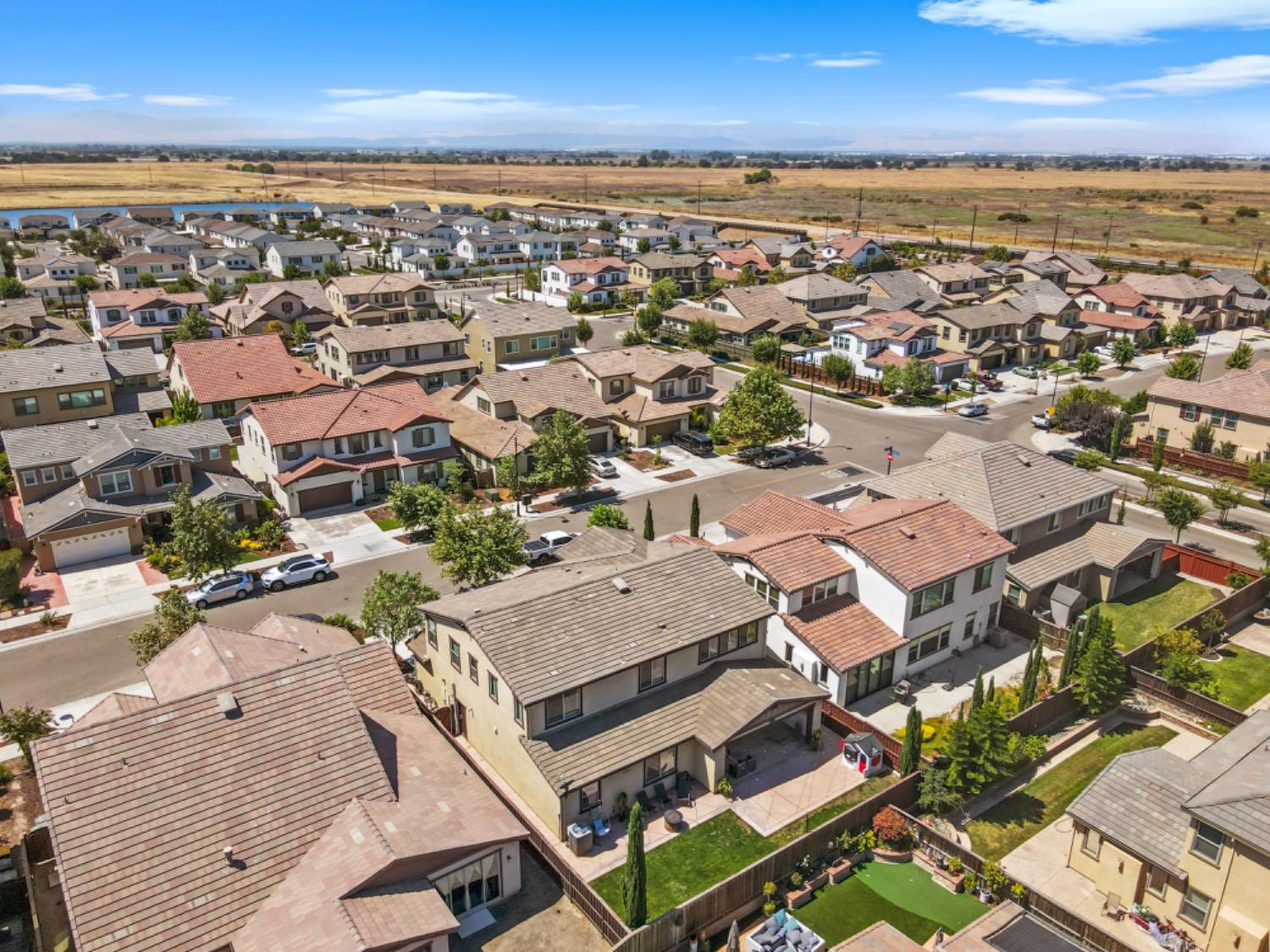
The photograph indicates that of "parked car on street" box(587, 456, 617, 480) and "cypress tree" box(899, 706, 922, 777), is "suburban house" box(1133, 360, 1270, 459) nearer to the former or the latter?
"parked car on street" box(587, 456, 617, 480)

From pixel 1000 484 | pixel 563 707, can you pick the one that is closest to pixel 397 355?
pixel 1000 484

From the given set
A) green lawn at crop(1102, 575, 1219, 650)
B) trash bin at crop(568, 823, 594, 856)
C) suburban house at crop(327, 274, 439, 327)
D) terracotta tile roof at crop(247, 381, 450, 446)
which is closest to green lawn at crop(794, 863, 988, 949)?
trash bin at crop(568, 823, 594, 856)

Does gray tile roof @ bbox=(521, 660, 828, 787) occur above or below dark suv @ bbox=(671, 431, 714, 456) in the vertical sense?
above

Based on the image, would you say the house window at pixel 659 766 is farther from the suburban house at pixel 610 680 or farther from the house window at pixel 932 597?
the house window at pixel 932 597

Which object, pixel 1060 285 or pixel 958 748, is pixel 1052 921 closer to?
pixel 958 748

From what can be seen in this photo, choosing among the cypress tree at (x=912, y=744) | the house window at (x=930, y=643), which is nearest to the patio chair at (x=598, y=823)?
the cypress tree at (x=912, y=744)

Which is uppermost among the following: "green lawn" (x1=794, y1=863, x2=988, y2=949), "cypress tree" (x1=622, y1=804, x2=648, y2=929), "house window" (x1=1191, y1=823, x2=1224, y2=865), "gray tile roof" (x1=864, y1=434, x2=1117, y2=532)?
"gray tile roof" (x1=864, y1=434, x2=1117, y2=532)

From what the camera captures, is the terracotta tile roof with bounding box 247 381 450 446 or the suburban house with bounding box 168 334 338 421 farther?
the suburban house with bounding box 168 334 338 421
